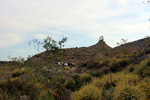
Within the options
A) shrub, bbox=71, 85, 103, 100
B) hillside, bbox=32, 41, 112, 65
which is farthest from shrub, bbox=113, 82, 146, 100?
hillside, bbox=32, 41, 112, 65

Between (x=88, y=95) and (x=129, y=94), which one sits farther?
(x=88, y=95)

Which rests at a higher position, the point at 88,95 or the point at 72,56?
the point at 72,56

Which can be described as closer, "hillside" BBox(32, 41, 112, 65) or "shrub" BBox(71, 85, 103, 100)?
"shrub" BBox(71, 85, 103, 100)

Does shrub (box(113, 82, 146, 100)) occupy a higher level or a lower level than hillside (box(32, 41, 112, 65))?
lower

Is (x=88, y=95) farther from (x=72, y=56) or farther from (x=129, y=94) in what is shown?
(x=72, y=56)

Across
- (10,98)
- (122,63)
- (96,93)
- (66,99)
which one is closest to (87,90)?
(96,93)

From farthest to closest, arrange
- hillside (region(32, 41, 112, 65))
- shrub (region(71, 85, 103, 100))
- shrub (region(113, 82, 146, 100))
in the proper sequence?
hillside (region(32, 41, 112, 65)) < shrub (region(71, 85, 103, 100)) < shrub (region(113, 82, 146, 100))

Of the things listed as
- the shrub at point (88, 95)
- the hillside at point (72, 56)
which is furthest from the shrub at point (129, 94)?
the hillside at point (72, 56)

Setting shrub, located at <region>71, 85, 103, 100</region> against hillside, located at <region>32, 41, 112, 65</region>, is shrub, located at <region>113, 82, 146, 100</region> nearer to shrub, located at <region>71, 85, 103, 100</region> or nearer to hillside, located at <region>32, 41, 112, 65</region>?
shrub, located at <region>71, 85, 103, 100</region>

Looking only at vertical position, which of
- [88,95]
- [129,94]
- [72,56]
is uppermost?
[72,56]

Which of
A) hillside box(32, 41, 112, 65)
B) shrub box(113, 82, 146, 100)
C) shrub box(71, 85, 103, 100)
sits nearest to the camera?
shrub box(113, 82, 146, 100)

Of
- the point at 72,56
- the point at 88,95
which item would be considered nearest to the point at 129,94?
the point at 88,95

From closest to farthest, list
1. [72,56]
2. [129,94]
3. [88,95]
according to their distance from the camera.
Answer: [129,94] < [88,95] < [72,56]

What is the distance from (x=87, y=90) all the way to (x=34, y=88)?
350cm
